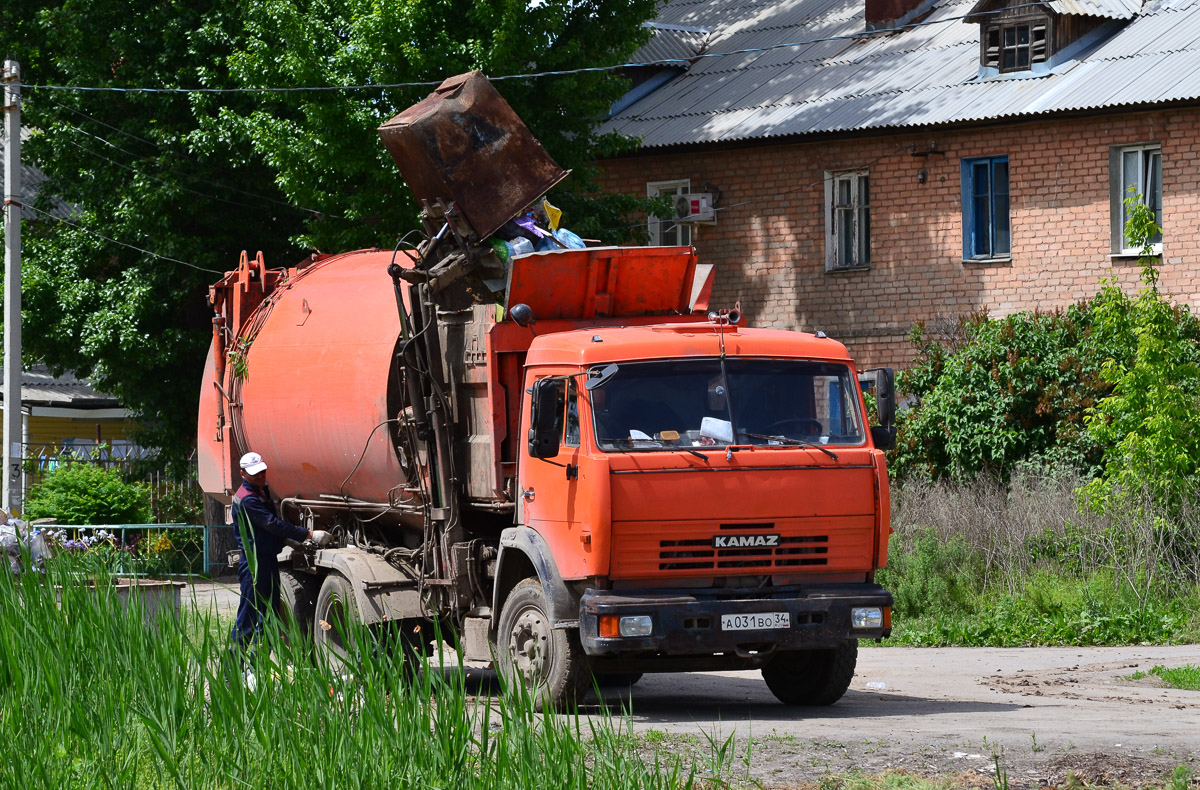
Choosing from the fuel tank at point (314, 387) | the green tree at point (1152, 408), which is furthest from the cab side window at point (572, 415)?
the green tree at point (1152, 408)

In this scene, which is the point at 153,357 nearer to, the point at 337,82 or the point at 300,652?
the point at 337,82

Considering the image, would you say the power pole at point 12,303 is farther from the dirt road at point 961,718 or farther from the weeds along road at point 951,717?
the dirt road at point 961,718

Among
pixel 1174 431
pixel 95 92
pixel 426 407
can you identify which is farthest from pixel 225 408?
pixel 95 92

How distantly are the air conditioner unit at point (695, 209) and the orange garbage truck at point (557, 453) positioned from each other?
44.7 ft

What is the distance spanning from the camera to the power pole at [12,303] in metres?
20.4

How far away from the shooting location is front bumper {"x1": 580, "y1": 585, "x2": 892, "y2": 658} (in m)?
9.99

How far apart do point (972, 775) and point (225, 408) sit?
8.57 metres

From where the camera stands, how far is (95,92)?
80.9 feet

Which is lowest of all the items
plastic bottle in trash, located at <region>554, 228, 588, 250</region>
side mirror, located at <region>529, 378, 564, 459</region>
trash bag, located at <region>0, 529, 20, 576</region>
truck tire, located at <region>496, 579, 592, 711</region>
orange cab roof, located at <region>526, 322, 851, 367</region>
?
truck tire, located at <region>496, 579, 592, 711</region>

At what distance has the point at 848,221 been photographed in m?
26.2

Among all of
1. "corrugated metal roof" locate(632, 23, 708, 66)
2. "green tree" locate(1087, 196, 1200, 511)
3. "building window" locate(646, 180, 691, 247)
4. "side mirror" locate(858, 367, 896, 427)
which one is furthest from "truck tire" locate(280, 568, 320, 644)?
"corrugated metal roof" locate(632, 23, 708, 66)

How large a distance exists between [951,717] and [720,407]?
8.15ft

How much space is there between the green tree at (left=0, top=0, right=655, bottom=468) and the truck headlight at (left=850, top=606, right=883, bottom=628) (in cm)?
1208

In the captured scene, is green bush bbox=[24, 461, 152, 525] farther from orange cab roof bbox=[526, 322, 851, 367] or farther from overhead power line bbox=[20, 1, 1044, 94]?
orange cab roof bbox=[526, 322, 851, 367]
